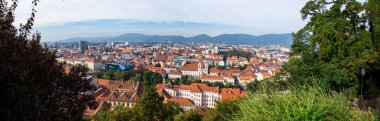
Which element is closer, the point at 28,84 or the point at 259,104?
the point at 28,84

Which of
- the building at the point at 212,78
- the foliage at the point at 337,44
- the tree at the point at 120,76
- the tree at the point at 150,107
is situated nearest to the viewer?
the foliage at the point at 337,44

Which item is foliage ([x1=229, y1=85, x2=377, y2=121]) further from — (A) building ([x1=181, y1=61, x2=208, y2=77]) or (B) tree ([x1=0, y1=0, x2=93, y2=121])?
(A) building ([x1=181, y1=61, x2=208, y2=77])

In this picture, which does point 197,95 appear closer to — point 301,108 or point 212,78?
point 212,78

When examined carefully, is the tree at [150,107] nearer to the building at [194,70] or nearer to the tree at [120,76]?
the tree at [120,76]

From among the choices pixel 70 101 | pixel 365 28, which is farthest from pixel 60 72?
pixel 365 28

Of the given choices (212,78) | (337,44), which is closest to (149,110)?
(337,44)

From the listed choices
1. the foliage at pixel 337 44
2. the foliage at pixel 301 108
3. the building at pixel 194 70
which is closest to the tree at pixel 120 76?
the building at pixel 194 70

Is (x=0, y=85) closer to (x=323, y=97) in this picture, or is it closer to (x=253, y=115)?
(x=253, y=115)
